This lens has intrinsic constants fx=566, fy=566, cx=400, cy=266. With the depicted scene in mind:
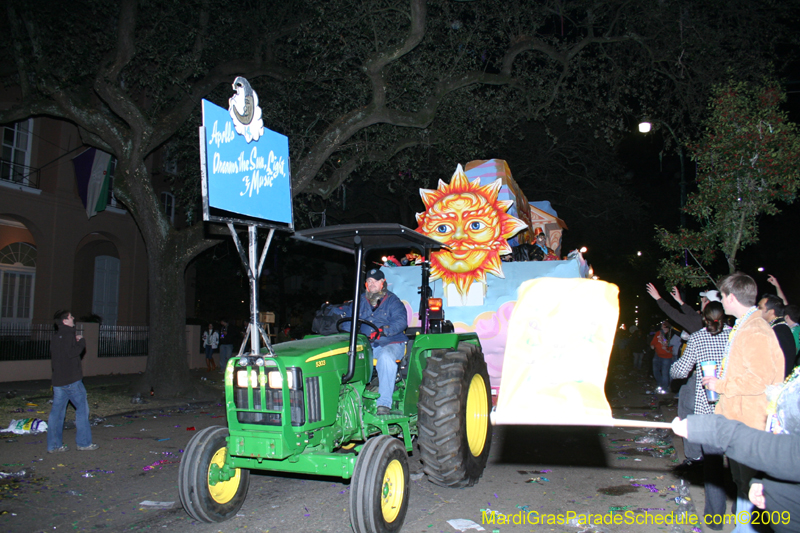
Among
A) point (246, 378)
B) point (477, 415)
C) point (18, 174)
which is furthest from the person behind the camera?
point (18, 174)

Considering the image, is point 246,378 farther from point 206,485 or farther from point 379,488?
point 379,488

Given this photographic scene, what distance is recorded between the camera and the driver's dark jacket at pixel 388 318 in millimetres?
5555

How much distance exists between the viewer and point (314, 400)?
14.9 ft

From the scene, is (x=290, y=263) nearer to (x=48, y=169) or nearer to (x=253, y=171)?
(x=48, y=169)

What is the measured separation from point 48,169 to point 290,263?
36.1 feet

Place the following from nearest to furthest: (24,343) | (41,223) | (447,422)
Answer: (447,422) → (24,343) → (41,223)

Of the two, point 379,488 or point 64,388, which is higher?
point 64,388

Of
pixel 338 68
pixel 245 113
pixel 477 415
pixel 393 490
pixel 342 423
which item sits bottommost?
pixel 393 490

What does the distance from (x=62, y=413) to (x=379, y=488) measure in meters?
5.17

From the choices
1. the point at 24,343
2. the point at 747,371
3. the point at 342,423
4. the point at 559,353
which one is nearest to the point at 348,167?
the point at 342,423

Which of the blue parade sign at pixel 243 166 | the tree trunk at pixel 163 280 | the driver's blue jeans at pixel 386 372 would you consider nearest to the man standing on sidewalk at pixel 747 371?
the driver's blue jeans at pixel 386 372

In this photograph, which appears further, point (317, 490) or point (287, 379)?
point (317, 490)

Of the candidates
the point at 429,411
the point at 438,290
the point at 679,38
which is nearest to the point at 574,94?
the point at 679,38

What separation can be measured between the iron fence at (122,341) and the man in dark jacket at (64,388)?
10387mm
